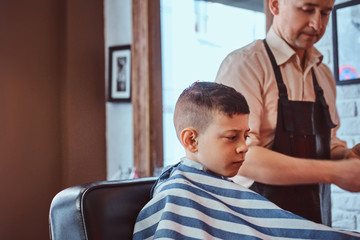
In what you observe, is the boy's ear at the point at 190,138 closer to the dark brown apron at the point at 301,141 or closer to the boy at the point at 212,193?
the boy at the point at 212,193

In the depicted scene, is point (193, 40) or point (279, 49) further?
point (193, 40)

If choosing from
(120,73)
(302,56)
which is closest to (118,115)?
(120,73)

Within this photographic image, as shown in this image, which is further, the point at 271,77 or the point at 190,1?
the point at 190,1

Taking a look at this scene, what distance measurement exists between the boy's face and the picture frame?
1199 mm

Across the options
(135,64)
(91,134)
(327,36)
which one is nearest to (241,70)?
(327,36)

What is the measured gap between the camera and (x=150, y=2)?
3.07 metres

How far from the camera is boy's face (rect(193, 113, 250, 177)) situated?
4.04 feet

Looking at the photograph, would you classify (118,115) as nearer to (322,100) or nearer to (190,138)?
(322,100)

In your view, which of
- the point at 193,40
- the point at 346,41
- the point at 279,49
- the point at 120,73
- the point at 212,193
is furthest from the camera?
the point at 120,73

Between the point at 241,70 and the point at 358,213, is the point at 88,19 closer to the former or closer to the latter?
the point at 241,70

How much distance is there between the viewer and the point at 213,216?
1.15 m

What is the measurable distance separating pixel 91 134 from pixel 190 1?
1.22m

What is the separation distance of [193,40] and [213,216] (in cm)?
233

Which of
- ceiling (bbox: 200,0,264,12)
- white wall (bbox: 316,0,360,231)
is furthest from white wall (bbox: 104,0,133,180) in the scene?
white wall (bbox: 316,0,360,231)
